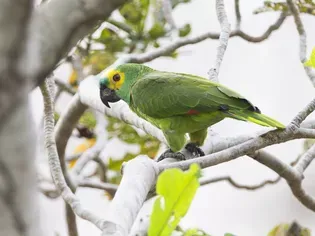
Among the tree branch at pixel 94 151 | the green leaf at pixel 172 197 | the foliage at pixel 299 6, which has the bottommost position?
the tree branch at pixel 94 151

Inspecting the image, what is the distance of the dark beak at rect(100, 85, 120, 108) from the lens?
3.68 ft

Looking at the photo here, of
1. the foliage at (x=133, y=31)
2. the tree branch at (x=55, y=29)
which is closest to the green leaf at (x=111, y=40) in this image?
the foliage at (x=133, y=31)

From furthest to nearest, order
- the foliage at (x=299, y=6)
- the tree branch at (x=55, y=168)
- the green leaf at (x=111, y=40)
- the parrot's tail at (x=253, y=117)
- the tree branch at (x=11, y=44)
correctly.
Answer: the green leaf at (x=111, y=40) < the foliage at (x=299, y=6) < the parrot's tail at (x=253, y=117) < the tree branch at (x=55, y=168) < the tree branch at (x=11, y=44)

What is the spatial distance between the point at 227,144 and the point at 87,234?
135 cm

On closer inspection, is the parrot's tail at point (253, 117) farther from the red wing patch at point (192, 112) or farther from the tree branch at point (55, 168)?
the tree branch at point (55, 168)

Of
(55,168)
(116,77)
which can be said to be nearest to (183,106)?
(116,77)

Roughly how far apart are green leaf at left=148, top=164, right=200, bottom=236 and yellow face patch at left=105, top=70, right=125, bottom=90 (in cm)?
77

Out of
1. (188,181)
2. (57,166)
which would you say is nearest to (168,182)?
(188,181)

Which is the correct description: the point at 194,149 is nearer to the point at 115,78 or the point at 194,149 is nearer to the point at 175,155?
the point at 175,155

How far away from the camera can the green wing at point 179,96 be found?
0.91 meters

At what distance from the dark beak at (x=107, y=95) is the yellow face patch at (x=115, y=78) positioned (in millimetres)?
10

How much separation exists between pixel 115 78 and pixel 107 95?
4 cm

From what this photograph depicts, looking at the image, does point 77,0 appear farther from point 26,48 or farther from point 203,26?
point 203,26

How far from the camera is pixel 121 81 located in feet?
3.77
